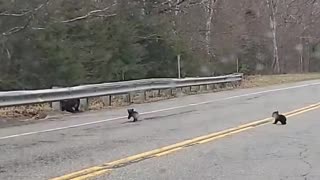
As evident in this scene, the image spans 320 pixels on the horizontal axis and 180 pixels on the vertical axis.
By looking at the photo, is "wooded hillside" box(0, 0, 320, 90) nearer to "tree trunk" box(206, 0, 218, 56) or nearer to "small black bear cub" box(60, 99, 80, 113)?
"tree trunk" box(206, 0, 218, 56)

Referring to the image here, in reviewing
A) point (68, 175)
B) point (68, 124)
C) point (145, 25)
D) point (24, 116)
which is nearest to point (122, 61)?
point (145, 25)

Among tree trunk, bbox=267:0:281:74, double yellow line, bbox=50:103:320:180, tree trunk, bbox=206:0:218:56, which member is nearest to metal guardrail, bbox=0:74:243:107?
double yellow line, bbox=50:103:320:180

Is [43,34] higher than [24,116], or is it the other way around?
[43,34]

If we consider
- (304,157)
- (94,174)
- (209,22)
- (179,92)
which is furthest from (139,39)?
(94,174)

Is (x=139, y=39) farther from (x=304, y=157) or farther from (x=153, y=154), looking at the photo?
(x=304, y=157)

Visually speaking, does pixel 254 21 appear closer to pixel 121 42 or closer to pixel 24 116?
pixel 121 42

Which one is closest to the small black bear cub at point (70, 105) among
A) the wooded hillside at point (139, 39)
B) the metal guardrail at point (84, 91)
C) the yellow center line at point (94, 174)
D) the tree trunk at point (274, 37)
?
the metal guardrail at point (84, 91)

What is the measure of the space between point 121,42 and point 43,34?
6454mm

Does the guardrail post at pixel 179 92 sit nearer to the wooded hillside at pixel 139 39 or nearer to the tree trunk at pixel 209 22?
the wooded hillside at pixel 139 39

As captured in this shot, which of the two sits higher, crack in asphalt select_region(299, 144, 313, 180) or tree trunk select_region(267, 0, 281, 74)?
tree trunk select_region(267, 0, 281, 74)

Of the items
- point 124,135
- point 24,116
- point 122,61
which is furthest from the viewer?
point 122,61

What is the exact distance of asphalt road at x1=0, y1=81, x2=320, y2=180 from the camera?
775cm

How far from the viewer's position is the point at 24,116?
621 inches

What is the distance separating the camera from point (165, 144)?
10.1m
